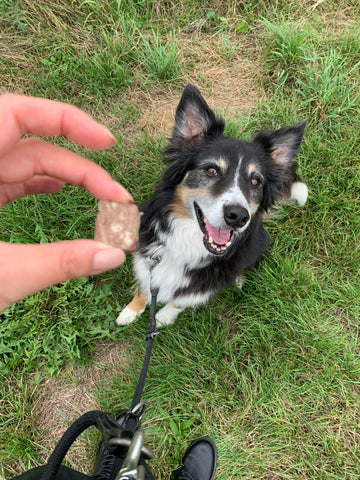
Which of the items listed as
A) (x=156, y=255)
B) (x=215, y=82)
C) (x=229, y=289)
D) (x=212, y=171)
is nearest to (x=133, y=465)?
(x=156, y=255)

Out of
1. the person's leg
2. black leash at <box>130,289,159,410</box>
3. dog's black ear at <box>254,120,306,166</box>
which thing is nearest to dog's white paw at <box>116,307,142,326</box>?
black leash at <box>130,289,159,410</box>

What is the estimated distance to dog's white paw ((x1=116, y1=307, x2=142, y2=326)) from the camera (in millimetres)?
2807

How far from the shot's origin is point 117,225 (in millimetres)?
1583

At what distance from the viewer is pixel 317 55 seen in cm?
353

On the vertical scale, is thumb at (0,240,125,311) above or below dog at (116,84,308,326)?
above

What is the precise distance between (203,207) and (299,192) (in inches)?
49.5

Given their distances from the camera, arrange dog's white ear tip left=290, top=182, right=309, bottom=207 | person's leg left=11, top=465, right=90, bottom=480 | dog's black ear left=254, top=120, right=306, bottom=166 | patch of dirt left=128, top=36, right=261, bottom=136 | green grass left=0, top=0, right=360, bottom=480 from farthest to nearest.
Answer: patch of dirt left=128, top=36, right=261, bottom=136 → dog's white ear tip left=290, top=182, right=309, bottom=207 → green grass left=0, top=0, right=360, bottom=480 → dog's black ear left=254, top=120, right=306, bottom=166 → person's leg left=11, top=465, right=90, bottom=480

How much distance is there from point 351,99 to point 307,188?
1.16 metres

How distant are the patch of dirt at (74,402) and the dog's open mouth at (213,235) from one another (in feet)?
4.27

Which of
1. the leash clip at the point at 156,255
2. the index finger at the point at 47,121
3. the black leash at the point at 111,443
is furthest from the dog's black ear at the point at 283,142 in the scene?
the black leash at the point at 111,443

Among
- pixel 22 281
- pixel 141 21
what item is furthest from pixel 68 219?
pixel 141 21

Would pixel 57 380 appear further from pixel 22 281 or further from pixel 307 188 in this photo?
pixel 307 188

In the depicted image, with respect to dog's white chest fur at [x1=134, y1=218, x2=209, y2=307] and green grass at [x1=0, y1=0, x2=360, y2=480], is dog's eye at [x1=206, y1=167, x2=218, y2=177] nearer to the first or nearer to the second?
dog's white chest fur at [x1=134, y1=218, x2=209, y2=307]

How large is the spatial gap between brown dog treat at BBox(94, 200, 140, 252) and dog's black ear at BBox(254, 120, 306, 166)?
4.47ft
